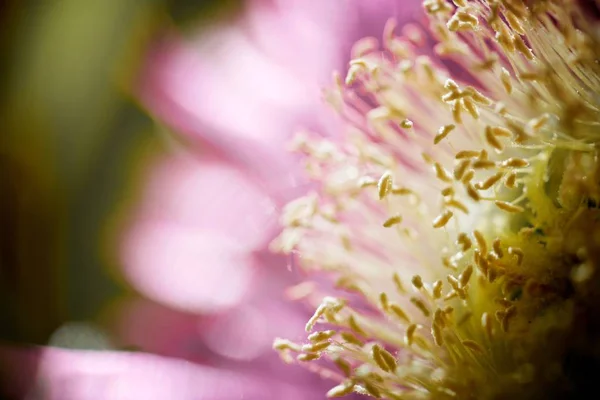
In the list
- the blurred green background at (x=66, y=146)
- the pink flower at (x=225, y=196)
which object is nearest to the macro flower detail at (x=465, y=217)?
the pink flower at (x=225, y=196)

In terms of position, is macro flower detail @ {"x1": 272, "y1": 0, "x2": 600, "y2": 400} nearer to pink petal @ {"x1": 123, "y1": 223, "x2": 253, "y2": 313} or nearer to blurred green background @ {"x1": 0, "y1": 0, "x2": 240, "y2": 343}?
pink petal @ {"x1": 123, "y1": 223, "x2": 253, "y2": 313}

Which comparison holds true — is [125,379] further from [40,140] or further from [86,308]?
[40,140]

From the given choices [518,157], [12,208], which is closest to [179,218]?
[12,208]

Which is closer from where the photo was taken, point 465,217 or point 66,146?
point 465,217

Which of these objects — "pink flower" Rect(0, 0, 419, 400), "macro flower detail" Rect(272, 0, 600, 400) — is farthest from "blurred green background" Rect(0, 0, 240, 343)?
"macro flower detail" Rect(272, 0, 600, 400)

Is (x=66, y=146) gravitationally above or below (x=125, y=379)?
above

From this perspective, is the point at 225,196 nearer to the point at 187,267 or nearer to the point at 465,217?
the point at 187,267

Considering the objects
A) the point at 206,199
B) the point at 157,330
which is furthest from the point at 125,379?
the point at 206,199
